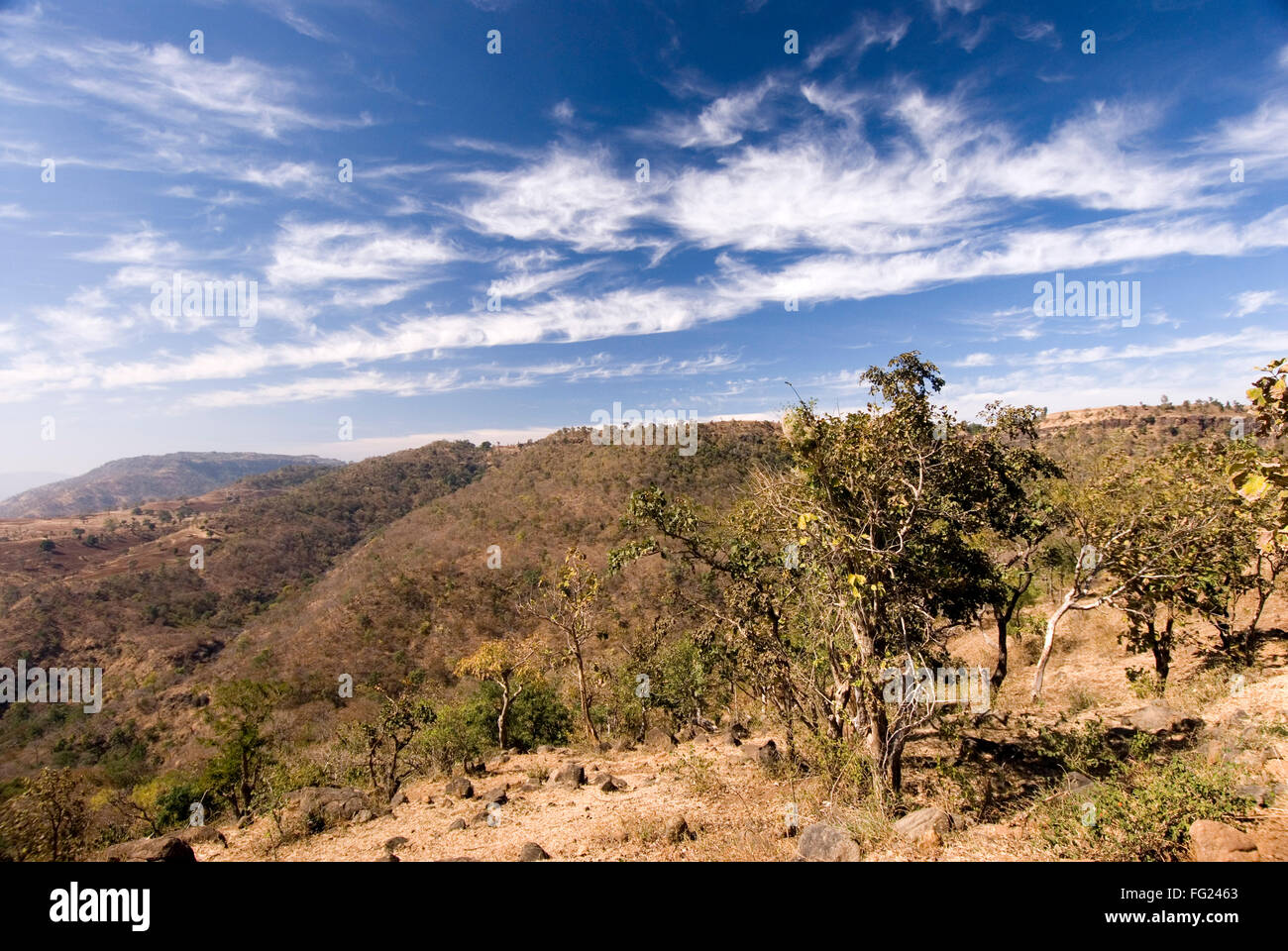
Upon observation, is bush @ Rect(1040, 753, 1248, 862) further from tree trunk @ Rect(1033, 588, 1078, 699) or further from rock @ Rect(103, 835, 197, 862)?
rock @ Rect(103, 835, 197, 862)

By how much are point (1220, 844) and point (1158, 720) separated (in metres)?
7.83

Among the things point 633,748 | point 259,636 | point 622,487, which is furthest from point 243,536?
point 633,748

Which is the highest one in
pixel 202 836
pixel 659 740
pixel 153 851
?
pixel 153 851

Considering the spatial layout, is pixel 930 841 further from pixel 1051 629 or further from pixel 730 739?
pixel 730 739

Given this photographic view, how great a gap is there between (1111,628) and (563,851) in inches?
904

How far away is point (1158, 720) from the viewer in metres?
10.5

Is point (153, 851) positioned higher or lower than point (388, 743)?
higher

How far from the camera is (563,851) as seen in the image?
8734 millimetres

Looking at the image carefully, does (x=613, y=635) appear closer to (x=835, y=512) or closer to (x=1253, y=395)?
(x=835, y=512)

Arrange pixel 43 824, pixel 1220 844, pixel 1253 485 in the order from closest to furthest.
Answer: pixel 1253 485, pixel 1220 844, pixel 43 824

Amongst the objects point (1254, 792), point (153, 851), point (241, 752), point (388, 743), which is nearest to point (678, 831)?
point (1254, 792)

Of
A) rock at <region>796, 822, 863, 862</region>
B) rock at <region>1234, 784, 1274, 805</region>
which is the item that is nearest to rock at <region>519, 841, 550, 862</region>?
rock at <region>796, 822, 863, 862</region>
